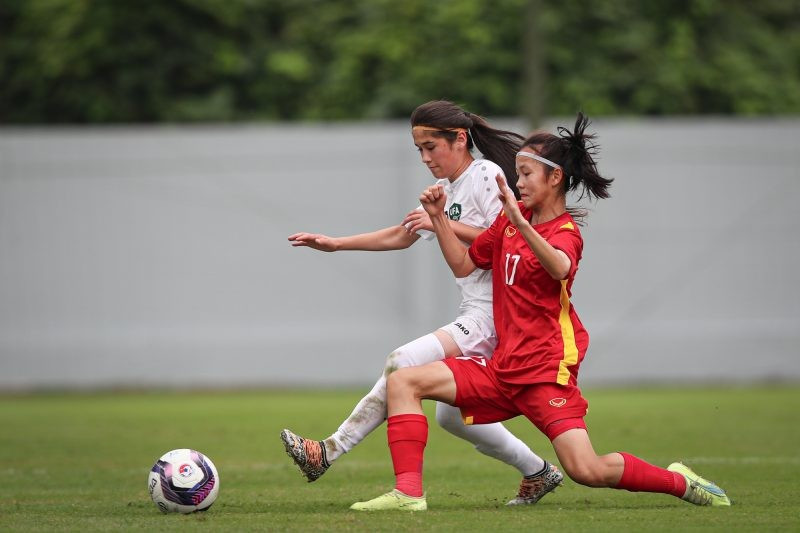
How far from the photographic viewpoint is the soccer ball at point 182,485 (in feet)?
21.9

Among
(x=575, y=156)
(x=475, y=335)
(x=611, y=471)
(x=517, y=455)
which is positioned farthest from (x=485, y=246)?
(x=611, y=471)

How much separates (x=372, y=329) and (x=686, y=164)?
17.2 feet

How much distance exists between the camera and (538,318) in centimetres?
660

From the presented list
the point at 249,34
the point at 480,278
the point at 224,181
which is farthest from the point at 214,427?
the point at 249,34

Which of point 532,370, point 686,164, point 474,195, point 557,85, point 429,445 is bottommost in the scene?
point 429,445

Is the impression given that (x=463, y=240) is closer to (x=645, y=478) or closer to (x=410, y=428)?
(x=410, y=428)

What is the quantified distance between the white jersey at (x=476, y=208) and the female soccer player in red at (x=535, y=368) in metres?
0.33

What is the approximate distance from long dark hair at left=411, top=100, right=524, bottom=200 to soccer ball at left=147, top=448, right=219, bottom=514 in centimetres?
217

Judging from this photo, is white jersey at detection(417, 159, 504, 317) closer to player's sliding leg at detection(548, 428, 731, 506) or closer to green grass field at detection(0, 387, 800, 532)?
player's sliding leg at detection(548, 428, 731, 506)

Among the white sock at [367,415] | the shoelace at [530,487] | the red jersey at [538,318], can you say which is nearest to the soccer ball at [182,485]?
the white sock at [367,415]

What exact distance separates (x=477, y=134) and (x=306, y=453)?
2.00m

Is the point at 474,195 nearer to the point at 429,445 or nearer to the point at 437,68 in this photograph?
the point at 429,445

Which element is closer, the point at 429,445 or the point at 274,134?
the point at 429,445

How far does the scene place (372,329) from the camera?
1944cm
